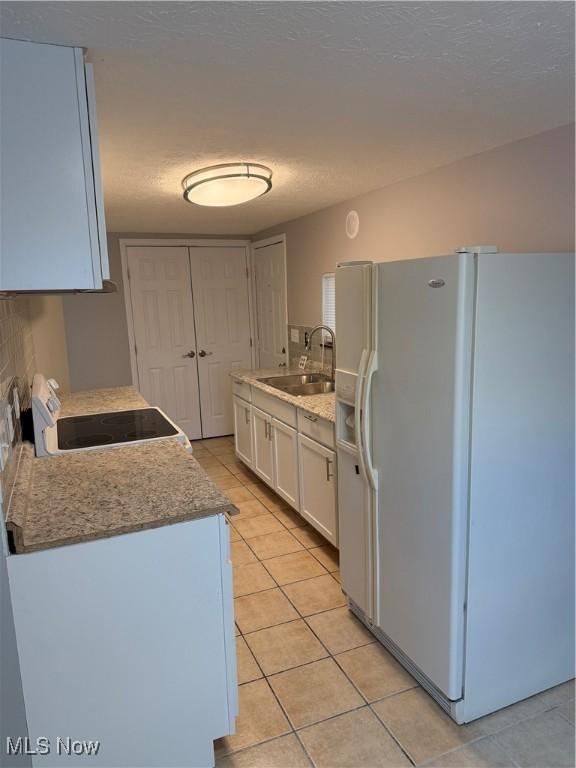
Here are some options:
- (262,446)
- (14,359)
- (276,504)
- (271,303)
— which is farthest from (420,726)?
(271,303)

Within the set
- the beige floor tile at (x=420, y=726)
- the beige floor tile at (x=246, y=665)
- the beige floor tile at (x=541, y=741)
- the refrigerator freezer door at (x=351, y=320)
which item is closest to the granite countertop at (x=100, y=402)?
the refrigerator freezer door at (x=351, y=320)

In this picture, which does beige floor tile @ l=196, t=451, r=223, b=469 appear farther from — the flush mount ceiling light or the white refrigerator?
the white refrigerator

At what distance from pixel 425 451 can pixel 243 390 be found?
8.32ft

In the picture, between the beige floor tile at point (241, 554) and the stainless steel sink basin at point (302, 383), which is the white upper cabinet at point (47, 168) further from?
the stainless steel sink basin at point (302, 383)

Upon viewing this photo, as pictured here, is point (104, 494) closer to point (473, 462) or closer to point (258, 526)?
point (473, 462)

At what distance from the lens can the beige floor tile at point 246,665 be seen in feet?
6.89

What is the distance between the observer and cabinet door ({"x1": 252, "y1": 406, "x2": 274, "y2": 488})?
12.2 ft

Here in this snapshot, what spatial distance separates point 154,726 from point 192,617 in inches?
14.1

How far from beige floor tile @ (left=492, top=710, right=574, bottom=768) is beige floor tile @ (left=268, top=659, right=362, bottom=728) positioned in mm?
541

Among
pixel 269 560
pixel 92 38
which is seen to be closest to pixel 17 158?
pixel 92 38

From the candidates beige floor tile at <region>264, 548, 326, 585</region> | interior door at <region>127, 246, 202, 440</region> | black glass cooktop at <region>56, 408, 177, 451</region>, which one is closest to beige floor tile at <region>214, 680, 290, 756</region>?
beige floor tile at <region>264, 548, 326, 585</region>

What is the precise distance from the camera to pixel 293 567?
292cm

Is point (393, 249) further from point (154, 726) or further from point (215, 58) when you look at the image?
point (154, 726)

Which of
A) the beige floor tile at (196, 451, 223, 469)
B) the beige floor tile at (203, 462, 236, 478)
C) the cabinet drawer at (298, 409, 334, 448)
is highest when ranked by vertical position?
the cabinet drawer at (298, 409, 334, 448)
